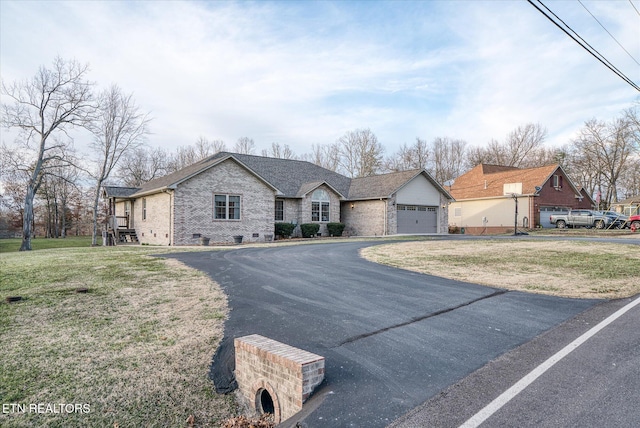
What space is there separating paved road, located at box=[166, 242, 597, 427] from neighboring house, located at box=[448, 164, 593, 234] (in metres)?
28.3

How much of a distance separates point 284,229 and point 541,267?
647 inches

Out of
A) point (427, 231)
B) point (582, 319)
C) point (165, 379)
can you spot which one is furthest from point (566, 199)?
point (165, 379)

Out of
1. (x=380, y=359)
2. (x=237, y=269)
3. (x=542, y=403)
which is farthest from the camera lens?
(x=237, y=269)

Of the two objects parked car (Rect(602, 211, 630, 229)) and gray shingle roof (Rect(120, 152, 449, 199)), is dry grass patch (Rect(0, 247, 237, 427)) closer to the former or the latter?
gray shingle roof (Rect(120, 152, 449, 199))

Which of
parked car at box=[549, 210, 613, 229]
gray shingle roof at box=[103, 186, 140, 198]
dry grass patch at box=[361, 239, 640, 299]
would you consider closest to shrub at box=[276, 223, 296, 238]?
dry grass patch at box=[361, 239, 640, 299]

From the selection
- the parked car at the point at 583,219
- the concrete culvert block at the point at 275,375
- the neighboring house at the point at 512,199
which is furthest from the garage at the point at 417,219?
the concrete culvert block at the point at 275,375

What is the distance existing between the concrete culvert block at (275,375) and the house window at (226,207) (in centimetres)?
1852

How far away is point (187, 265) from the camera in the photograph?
1138 centimetres

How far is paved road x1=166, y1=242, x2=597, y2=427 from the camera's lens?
370 centimetres

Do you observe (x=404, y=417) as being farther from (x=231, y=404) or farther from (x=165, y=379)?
(x=165, y=379)

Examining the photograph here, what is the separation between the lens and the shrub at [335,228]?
27.6 metres

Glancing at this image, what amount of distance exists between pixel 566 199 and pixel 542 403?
38976mm

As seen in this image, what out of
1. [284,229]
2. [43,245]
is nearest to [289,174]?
[284,229]

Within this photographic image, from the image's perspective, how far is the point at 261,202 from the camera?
78.1 ft
